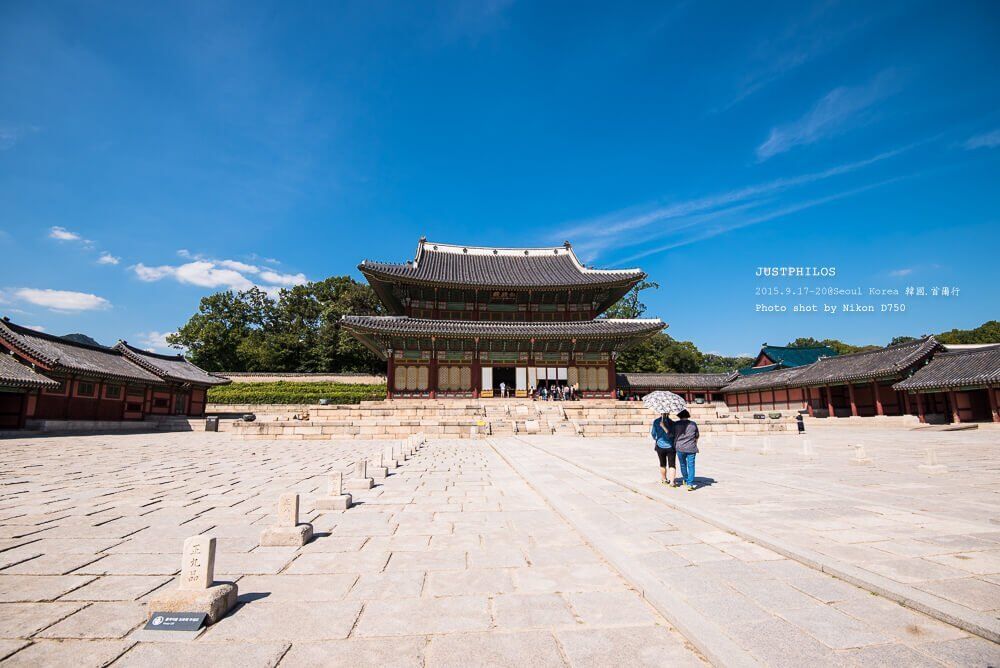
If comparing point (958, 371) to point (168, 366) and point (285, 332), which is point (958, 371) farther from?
point (285, 332)

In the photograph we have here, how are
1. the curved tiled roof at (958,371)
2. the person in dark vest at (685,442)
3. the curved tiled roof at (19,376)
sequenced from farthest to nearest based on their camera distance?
the curved tiled roof at (958,371) < the curved tiled roof at (19,376) < the person in dark vest at (685,442)

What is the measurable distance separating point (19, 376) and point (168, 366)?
11414 mm

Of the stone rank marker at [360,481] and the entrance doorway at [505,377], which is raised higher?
the entrance doorway at [505,377]

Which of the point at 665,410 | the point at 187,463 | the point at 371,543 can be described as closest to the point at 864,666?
the point at 371,543

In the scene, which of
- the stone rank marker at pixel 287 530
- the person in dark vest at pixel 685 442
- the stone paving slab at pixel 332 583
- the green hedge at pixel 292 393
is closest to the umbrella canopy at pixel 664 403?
the person in dark vest at pixel 685 442

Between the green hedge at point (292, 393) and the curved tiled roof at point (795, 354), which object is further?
the curved tiled roof at point (795, 354)

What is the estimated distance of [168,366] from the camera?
30.2 meters

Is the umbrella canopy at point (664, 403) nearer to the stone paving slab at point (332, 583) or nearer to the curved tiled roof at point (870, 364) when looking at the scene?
the stone paving slab at point (332, 583)

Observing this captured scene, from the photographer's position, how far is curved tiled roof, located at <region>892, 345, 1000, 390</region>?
20.5 m

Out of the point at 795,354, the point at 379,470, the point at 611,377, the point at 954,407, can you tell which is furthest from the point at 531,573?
the point at 795,354

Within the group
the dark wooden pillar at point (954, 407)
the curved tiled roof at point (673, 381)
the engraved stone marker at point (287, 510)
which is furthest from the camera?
the curved tiled roof at point (673, 381)

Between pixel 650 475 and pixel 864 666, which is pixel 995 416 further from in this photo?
pixel 864 666

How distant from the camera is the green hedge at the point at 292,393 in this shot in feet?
121

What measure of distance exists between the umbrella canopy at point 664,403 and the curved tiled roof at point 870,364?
25.8 meters
